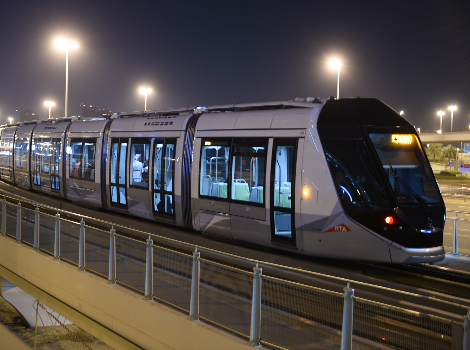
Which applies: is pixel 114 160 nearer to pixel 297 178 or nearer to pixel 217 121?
pixel 217 121

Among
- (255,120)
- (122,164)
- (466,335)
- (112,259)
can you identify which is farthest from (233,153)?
(466,335)

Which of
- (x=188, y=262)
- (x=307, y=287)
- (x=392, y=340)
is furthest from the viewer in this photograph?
(x=188, y=262)

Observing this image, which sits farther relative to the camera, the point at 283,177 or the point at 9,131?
the point at 9,131

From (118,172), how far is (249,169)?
6071 mm

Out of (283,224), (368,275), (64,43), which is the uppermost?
(64,43)

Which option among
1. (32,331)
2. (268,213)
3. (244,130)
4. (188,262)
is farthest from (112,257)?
(32,331)

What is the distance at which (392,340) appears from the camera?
4.70 m

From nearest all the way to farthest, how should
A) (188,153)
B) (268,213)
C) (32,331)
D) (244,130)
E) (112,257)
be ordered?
(112,257)
(268,213)
(244,130)
(188,153)
(32,331)

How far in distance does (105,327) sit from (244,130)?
520 centimetres

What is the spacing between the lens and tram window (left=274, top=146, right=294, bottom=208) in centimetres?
998

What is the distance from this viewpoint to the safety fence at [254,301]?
15.3 feet

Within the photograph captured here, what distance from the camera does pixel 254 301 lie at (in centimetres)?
613

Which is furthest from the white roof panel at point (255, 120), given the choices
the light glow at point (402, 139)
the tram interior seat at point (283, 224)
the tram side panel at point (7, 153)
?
the tram side panel at point (7, 153)

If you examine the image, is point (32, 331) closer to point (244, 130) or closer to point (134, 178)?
point (134, 178)
